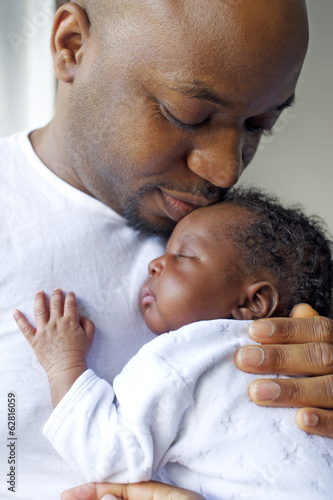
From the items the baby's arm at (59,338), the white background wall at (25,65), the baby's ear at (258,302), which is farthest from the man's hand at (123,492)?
the white background wall at (25,65)

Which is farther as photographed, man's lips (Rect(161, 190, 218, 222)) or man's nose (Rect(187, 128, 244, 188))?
man's lips (Rect(161, 190, 218, 222))

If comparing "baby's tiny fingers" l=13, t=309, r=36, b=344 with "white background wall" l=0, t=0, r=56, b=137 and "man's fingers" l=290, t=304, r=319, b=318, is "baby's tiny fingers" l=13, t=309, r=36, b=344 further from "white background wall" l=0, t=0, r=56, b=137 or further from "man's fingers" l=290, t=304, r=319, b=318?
"white background wall" l=0, t=0, r=56, b=137

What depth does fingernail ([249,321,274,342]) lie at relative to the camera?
1.03 m

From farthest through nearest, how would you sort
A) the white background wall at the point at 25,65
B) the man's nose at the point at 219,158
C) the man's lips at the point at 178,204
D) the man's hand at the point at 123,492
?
the white background wall at the point at 25,65 → the man's lips at the point at 178,204 → the man's nose at the point at 219,158 → the man's hand at the point at 123,492

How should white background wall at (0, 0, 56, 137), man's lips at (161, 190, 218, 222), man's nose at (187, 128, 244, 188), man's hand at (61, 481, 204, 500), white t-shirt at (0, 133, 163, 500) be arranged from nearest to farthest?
man's hand at (61, 481, 204, 500)
white t-shirt at (0, 133, 163, 500)
man's nose at (187, 128, 244, 188)
man's lips at (161, 190, 218, 222)
white background wall at (0, 0, 56, 137)

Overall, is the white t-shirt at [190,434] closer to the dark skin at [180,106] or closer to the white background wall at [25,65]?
the dark skin at [180,106]

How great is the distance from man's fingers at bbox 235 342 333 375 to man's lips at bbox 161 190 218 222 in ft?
1.31

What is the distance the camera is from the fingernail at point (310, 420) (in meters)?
0.95

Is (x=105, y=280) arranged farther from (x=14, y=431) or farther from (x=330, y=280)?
(x=330, y=280)

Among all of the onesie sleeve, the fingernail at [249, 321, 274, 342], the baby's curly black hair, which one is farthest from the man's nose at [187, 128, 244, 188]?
the onesie sleeve

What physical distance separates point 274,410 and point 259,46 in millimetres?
712

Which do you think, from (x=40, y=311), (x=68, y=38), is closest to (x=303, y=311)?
(x=40, y=311)

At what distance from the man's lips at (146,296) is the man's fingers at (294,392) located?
0.32m

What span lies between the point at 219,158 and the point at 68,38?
491 millimetres
